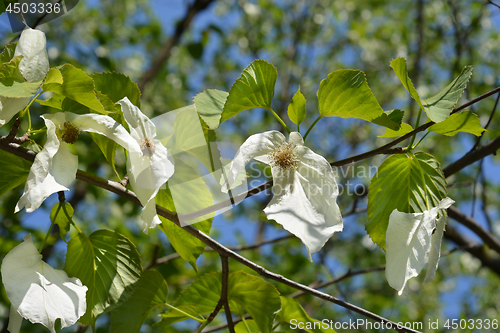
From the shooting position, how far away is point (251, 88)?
0.44m

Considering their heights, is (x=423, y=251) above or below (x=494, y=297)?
above

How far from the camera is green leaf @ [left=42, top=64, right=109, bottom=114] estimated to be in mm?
376

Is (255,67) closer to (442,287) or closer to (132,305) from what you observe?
(132,305)

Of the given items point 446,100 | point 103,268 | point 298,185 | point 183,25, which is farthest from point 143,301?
point 183,25

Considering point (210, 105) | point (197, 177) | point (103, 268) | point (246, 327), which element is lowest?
point (246, 327)

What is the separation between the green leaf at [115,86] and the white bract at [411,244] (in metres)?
0.35

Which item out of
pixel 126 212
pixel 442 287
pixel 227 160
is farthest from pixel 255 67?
pixel 442 287

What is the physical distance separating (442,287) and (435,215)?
9.77 ft

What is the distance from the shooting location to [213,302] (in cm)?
57

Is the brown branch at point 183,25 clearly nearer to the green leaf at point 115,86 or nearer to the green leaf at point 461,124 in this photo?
the green leaf at point 115,86

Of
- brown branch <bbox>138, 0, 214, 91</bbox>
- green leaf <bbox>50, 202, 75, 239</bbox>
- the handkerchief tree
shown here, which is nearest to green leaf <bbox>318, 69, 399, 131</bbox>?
the handkerchief tree

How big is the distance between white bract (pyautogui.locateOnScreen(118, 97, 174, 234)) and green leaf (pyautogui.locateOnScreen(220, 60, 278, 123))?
80mm

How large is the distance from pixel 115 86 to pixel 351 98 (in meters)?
0.29

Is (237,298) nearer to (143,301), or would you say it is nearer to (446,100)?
(143,301)
